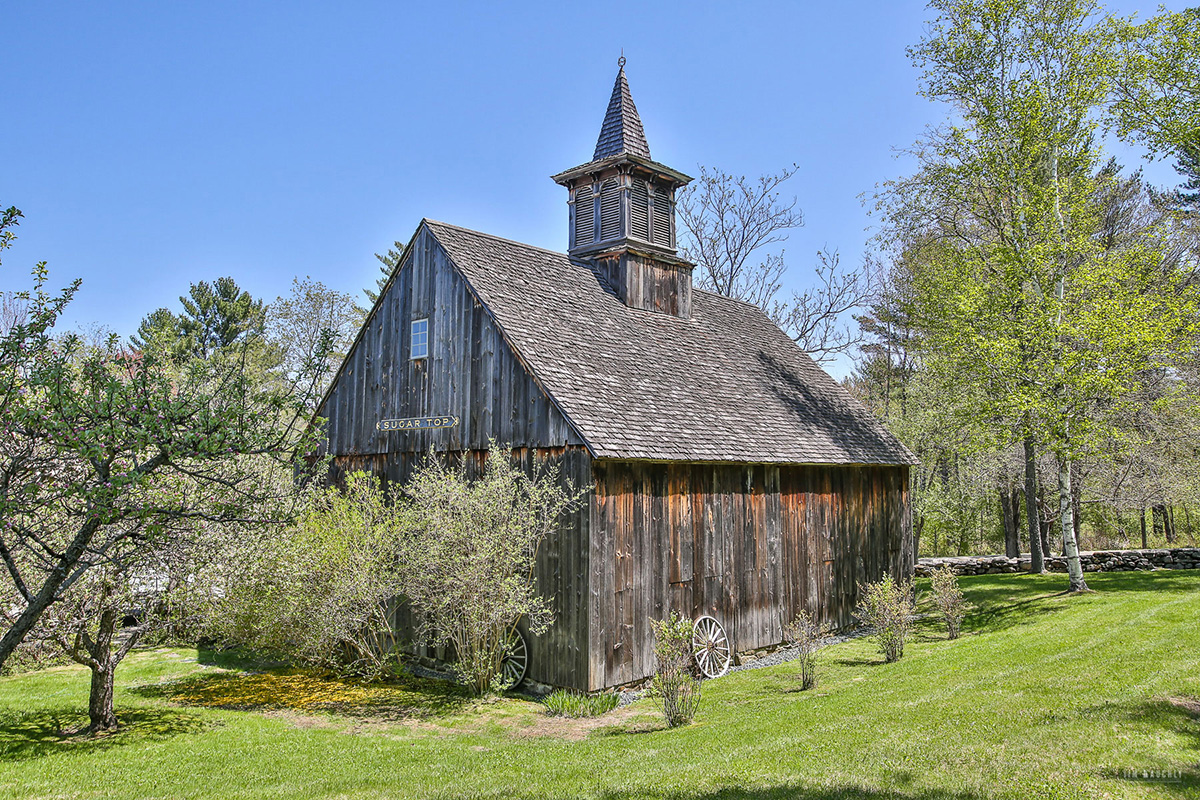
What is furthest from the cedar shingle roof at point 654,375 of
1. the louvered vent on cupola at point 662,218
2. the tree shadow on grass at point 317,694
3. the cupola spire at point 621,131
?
the tree shadow on grass at point 317,694

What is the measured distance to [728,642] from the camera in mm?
13633

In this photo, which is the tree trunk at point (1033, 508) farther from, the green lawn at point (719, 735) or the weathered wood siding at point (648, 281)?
the weathered wood siding at point (648, 281)

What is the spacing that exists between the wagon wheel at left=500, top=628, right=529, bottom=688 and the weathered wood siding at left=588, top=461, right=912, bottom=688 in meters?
1.40

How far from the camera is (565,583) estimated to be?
1175 cm

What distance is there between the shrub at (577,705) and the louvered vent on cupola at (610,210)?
33.0ft

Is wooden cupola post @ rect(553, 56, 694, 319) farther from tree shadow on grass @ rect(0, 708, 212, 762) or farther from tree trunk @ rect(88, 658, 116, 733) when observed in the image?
tree trunk @ rect(88, 658, 116, 733)

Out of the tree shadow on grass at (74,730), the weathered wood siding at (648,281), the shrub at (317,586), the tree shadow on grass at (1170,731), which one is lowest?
the tree shadow on grass at (74,730)

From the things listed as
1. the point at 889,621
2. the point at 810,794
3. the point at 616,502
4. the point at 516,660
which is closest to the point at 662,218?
the point at 616,502

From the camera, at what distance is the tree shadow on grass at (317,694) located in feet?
37.1

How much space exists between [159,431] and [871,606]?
1498 centimetres

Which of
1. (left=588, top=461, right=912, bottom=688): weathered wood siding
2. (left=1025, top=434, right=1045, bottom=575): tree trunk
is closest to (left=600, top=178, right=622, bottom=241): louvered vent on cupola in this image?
(left=588, top=461, right=912, bottom=688): weathered wood siding

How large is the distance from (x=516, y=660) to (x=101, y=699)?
5701 mm

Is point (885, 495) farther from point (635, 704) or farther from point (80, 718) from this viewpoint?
point (80, 718)

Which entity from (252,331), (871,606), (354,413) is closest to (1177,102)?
(871,606)
